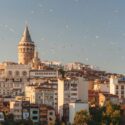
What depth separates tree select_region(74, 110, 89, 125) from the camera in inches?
922

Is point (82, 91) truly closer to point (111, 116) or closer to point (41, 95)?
point (41, 95)

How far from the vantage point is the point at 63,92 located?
26.9 metres

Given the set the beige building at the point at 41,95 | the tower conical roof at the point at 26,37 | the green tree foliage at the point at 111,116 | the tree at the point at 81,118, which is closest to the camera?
the tree at the point at 81,118

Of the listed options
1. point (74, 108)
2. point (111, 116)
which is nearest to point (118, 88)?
point (111, 116)

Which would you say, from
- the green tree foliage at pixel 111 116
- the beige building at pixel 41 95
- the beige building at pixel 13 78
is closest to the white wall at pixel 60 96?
the beige building at pixel 41 95

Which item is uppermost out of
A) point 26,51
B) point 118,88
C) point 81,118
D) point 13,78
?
point 26,51

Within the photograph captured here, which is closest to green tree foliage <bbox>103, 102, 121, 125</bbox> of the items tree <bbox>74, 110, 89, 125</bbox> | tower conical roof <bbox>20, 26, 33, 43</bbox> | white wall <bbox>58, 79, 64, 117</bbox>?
tree <bbox>74, 110, 89, 125</bbox>

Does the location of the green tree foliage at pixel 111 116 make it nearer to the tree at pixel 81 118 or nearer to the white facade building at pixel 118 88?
the tree at pixel 81 118

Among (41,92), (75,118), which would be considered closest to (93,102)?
(41,92)

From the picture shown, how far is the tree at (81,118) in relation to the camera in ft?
76.8

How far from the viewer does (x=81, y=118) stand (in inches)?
920

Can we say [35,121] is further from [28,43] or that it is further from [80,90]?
[28,43]

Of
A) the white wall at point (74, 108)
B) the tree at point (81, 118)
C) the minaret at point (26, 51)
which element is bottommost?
the tree at point (81, 118)

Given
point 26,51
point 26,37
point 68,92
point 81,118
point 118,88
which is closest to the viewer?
point 81,118
